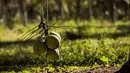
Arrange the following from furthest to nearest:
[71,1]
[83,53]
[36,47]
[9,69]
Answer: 1. [71,1]
2. [83,53]
3. [9,69]
4. [36,47]

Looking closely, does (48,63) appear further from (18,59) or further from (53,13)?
(53,13)

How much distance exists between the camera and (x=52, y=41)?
529cm

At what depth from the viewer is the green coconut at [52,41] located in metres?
5.29

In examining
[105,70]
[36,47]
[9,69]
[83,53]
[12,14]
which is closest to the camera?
[36,47]

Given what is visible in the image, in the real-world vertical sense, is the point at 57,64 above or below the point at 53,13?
below

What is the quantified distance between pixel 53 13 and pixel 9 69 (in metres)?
29.2

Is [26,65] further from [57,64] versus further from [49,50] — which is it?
[49,50]

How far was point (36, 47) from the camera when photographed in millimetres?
5391

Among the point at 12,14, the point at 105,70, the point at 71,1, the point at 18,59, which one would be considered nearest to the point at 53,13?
the point at 12,14

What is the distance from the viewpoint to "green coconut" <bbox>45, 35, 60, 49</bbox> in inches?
208

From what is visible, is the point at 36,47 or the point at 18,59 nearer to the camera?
the point at 36,47

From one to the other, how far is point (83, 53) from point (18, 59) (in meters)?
1.47

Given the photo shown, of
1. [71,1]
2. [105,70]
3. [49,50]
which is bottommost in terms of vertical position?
[105,70]

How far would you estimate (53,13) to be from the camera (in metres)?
36.7
